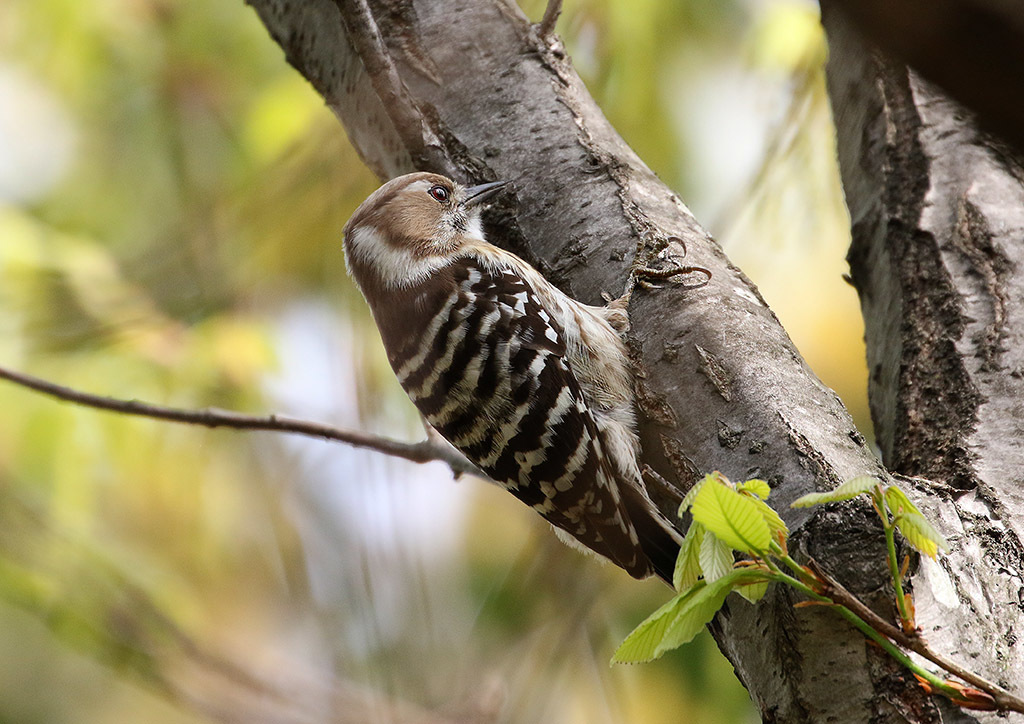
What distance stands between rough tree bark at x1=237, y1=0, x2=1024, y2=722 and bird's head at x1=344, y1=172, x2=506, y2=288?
38 centimetres

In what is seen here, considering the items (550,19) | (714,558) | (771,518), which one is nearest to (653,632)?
(714,558)

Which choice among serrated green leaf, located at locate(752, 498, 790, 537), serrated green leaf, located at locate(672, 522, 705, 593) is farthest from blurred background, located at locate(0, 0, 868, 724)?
serrated green leaf, located at locate(752, 498, 790, 537)

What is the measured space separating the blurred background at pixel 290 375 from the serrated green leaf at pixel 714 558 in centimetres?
113

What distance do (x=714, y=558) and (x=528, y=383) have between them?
1.53 meters

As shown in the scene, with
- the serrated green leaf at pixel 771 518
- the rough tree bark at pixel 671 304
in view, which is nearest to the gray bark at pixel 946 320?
the rough tree bark at pixel 671 304

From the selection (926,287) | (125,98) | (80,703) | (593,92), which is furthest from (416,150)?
(80,703)

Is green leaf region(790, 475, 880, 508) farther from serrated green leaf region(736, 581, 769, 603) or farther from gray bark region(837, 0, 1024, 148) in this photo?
A: gray bark region(837, 0, 1024, 148)

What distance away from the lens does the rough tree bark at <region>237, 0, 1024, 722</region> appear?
1686mm

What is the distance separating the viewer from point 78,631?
3.52 meters

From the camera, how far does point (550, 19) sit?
269cm

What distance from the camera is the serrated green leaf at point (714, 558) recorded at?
1486 mm

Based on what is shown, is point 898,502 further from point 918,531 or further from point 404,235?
point 404,235

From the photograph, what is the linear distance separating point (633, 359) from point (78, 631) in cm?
240

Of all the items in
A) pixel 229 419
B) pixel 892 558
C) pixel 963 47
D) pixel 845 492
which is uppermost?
pixel 963 47
